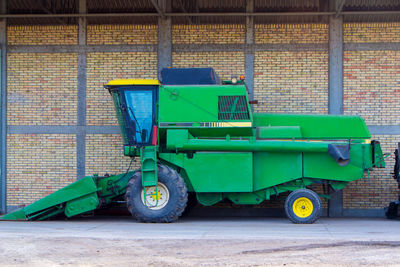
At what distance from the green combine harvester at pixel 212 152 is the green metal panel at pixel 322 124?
22mm

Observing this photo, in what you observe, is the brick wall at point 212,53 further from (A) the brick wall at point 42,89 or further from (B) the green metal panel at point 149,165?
(B) the green metal panel at point 149,165

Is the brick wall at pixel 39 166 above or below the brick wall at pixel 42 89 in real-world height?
below

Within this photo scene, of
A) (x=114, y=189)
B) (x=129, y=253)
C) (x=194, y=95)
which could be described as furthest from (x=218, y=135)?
(x=129, y=253)

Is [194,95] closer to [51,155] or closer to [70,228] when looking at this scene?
[70,228]

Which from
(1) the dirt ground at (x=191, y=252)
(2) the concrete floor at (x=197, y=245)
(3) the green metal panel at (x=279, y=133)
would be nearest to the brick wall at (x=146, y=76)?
(3) the green metal panel at (x=279, y=133)

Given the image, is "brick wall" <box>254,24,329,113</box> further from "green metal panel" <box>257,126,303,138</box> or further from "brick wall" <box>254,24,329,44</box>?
"green metal panel" <box>257,126,303,138</box>

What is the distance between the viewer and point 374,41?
13.2 meters

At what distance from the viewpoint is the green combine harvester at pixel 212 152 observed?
11.0 meters

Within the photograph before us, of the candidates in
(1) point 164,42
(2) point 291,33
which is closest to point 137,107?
(1) point 164,42

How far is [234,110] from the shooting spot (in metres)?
11.2

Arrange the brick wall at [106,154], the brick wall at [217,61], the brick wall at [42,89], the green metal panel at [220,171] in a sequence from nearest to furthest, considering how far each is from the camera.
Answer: the green metal panel at [220,171], the brick wall at [217,61], the brick wall at [106,154], the brick wall at [42,89]

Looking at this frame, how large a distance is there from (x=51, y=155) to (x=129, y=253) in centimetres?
698

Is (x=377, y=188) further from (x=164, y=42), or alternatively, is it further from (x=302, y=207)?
(x=164, y=42)

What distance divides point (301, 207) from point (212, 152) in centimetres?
220
